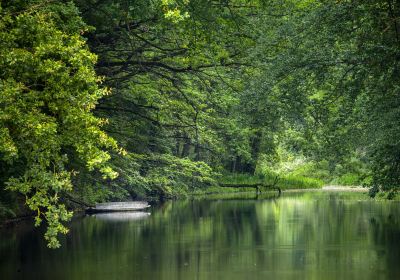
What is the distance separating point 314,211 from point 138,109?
41.0ft

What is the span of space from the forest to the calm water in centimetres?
209

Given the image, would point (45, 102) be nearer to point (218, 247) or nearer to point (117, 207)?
point (218, 247)

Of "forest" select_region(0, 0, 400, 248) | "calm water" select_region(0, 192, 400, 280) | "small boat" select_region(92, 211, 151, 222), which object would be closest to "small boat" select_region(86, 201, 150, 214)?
"small boat" select_region(92, 211, 151, 222)

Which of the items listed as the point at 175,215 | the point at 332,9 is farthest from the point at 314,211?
the point at 332,9

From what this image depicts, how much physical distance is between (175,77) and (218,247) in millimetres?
7420

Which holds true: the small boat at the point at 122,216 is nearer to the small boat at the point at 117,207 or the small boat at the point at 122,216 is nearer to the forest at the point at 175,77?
the small boat at the point at 117,207

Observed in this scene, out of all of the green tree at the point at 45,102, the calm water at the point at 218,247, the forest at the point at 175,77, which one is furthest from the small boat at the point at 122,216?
the green tree at the point at 45,102

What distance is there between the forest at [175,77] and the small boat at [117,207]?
3143mm

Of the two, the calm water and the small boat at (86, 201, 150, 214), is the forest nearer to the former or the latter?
the calm water

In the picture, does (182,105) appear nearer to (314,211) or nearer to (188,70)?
(188,70)

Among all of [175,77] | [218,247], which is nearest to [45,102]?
[218,247]

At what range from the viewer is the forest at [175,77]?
14.4 m

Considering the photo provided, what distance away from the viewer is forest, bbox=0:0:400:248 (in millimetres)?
14352

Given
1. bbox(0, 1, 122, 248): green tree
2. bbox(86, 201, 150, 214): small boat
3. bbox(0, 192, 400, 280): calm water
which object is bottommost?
bbox(0, 192, 400, 280): calm water
